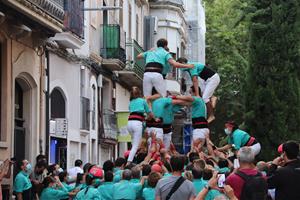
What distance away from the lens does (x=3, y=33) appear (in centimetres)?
1920

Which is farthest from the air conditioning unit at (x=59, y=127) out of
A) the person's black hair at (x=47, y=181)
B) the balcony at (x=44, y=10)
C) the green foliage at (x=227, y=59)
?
the green foliage at (x=227, y=59)

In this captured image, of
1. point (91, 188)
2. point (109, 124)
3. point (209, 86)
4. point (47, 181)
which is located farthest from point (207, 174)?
point (109, 124)

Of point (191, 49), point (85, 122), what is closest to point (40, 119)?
point (85, 122)

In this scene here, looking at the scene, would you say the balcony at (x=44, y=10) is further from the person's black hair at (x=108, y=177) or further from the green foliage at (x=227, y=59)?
the green foliage at (x=227, y=59)

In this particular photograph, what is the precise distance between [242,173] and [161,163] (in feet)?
18.2

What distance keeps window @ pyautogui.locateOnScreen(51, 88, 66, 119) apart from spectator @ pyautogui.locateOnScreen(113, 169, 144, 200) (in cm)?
1154

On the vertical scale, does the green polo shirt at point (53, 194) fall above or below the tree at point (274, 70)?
below

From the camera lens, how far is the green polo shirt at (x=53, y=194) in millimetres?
15180

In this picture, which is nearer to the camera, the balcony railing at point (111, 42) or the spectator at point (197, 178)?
the spectator at point (197, 178)

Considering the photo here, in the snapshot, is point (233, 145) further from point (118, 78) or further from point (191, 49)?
point (191, 49)

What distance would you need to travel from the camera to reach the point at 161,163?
14742 mm

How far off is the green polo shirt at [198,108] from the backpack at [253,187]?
7761 mm

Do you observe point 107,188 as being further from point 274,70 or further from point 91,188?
point 274,70

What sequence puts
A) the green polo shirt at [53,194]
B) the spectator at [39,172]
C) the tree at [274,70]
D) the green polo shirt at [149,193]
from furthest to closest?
the tree at [274,70], the spectator at [39,172], the green polo shirt at [53,194], the green polo shirt at [149,193]
